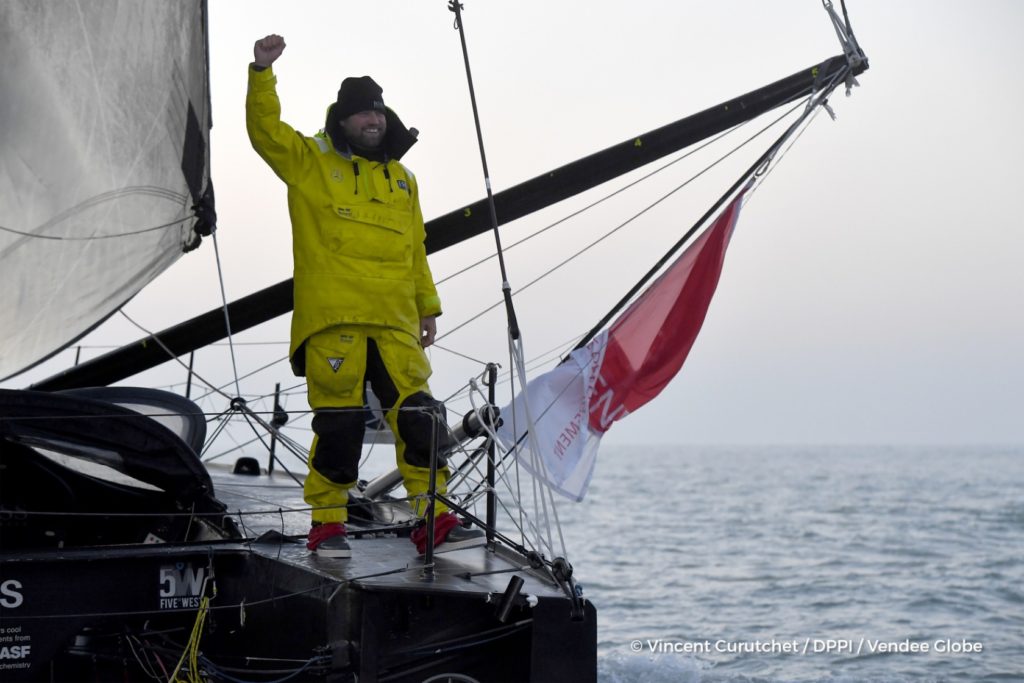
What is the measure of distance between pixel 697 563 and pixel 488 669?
1240 centimetres

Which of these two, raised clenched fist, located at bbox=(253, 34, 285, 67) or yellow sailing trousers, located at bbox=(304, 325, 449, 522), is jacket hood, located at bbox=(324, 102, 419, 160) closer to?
raised clenched fist, located at bbox=(253, 34, 285, 67)

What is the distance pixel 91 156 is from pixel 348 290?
184 cm

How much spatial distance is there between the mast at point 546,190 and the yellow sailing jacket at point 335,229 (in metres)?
1.14

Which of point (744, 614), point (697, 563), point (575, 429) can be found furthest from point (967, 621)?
point (575, 429)

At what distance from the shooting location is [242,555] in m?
4.76

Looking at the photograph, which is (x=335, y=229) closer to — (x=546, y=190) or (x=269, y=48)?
(x=269, y=48)

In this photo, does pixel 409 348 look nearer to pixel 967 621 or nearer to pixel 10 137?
pixel 10 137

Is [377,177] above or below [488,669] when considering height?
above

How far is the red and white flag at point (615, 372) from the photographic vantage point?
5715 millimetres

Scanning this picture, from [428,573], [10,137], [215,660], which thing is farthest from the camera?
[10,137]

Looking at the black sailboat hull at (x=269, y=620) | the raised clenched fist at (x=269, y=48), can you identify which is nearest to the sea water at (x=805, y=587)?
the black sailboat hull at (x=269, y=620)

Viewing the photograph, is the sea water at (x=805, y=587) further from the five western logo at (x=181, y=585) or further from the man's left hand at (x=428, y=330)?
the five western logo at (x=181, y=585)

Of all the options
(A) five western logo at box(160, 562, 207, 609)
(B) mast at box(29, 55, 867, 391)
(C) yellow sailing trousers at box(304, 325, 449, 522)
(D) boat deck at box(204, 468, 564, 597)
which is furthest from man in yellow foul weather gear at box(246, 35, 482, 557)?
(B) mast at box(29, 55, 867, 391)

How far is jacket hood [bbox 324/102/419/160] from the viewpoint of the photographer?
200 inches
